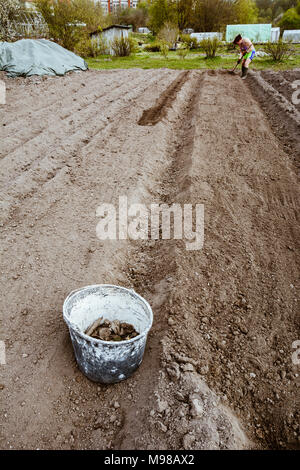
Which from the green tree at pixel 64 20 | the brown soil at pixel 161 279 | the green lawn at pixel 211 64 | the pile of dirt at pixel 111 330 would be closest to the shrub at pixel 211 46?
the green lawn at pixel 211 64

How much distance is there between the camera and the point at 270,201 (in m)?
4.60

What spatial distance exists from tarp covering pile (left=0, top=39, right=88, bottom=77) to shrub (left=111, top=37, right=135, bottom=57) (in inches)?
304

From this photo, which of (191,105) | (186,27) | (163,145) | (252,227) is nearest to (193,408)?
(252,227)

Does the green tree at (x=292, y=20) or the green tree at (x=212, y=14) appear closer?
the green tree at (x=212, y=14)

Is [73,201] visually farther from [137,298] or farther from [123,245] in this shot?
[137,298]

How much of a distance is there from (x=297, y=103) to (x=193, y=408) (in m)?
8.57

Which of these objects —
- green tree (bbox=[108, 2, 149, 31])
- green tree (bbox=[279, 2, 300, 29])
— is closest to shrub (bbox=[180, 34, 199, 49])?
green tree (bbox=[279, 2, 300, 29])

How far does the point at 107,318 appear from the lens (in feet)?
8.78

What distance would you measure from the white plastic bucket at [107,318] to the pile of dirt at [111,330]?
0.19ft

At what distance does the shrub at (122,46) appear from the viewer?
17.9 metres

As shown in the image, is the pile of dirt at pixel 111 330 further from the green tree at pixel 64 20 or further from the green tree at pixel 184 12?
the green tree at pixel 184 12

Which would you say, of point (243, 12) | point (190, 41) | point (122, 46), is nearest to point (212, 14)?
point (243, 12)

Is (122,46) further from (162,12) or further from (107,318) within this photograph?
(107,318)

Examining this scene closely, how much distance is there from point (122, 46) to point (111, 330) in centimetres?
1974
